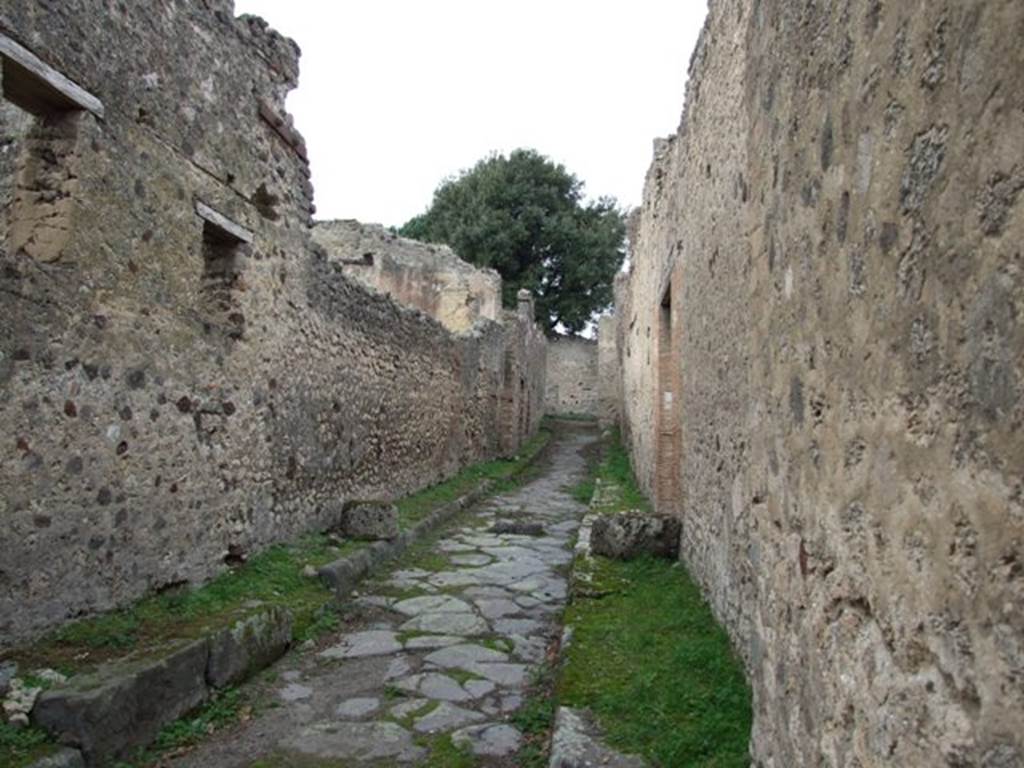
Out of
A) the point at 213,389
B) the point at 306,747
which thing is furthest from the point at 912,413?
the point at 213,389

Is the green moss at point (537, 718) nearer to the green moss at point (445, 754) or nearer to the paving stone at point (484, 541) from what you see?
the green moss at point (445, 754)

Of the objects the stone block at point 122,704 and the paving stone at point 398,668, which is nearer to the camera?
the stone block at point 122,704

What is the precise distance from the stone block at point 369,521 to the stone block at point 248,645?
2.22 metres

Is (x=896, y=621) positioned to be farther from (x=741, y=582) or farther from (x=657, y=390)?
(x=657, y=390)

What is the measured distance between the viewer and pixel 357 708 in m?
3.79

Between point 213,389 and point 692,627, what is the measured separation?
339 cm

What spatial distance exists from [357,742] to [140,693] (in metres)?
0.90

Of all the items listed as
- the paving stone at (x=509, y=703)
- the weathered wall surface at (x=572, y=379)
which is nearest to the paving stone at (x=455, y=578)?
the paving stone at (x=509, y=703)

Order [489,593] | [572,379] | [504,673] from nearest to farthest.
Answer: [504,673]
[489,593]
[572,379]

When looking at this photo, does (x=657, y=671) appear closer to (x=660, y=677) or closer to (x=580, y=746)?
(x=660, y=677)

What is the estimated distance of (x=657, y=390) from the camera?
779 centimetres

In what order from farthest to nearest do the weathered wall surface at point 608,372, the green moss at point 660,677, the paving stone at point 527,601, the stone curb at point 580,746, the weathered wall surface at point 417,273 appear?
the weathered wall surface at point 608,372
the weathered wall surface at point 417,273
the paving stone at point 527,601
the green moss at point 660,677
the stone curb at point 580,746

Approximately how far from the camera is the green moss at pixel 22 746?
103 inches

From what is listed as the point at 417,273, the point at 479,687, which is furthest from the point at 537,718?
the point at 417,273
